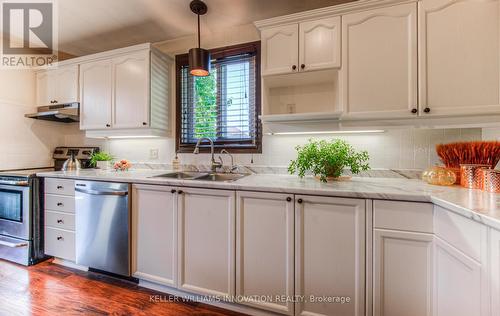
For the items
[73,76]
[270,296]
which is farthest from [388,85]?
[73,76]

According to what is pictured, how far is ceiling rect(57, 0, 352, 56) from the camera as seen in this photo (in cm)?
190

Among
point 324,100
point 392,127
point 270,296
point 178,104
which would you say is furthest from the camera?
point 178,104

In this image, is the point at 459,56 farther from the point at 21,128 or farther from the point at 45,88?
the point at 21,128

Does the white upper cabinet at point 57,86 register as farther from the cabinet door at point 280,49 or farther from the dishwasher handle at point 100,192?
the cabinet door at point 280,49

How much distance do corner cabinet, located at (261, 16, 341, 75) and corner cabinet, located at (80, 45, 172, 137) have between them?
3.88 feet

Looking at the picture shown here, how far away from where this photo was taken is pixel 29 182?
82.0 inches

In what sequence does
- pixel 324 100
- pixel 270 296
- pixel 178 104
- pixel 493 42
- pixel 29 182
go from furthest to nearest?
pixel 178 104 → pixel 29 182 → pixel 324 100 → pixel 270 296 → pixel 493 42

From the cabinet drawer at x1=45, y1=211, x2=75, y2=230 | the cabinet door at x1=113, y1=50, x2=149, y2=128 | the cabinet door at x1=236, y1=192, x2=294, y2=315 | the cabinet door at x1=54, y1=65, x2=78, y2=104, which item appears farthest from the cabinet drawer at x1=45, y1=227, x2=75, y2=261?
the cabinet door at x1=236, y1=192, x2=294, y2=315

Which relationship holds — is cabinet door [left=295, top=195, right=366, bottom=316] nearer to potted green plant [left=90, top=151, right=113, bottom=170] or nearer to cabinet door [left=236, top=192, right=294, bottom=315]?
cabinet door [left=236, top=192, right=294, bottom=315]

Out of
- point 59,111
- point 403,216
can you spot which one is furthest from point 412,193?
point 59,111

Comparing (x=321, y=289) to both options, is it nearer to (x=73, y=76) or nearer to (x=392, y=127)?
(x=392, y=127)

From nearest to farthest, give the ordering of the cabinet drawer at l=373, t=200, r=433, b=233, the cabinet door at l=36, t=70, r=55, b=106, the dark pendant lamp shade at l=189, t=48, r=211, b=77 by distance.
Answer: the cabinet drawer at l=373, t=200, r=433, b=233, the dark pendant lamp shade at l=189, t=48, r=211, b=77, the cabinet door at l=36, t=70, r=55, b=106

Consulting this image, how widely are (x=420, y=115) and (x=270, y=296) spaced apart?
1535mm

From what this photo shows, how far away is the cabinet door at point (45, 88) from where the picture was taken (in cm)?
266
